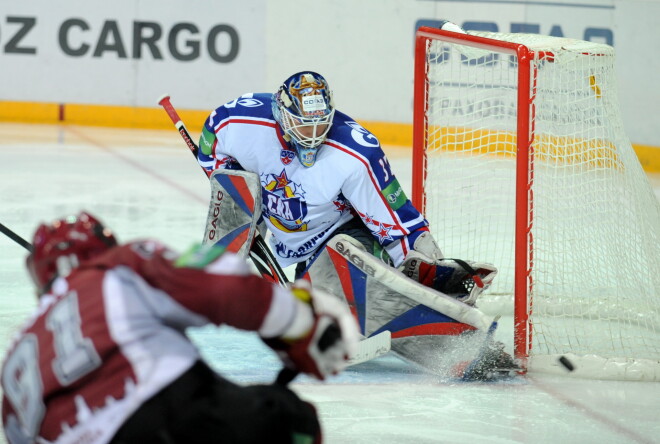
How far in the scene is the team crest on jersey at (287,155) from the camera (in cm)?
342

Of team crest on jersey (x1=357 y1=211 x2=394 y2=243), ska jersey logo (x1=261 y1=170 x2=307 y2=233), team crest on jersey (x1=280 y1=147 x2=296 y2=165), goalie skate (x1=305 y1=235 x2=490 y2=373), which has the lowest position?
goalie skate (x1=305 y1=235 x2=490 y2=373)

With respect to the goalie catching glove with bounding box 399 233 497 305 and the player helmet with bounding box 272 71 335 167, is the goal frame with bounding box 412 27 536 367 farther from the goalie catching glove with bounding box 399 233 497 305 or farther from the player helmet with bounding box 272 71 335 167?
the player helmet with bounding box 272 71 335 167

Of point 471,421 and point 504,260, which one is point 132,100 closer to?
A: point 504,260

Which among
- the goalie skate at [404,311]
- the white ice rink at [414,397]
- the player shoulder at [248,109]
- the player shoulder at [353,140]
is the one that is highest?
Answer: the player shoulder at [248,109]

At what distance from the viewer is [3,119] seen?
342 inches

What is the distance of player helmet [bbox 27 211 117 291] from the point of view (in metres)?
1.73

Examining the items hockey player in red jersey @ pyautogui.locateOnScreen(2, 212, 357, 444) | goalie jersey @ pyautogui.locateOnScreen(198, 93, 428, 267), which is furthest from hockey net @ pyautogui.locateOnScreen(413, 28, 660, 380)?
hockey player in red jersey @ pyautogui.locateOnScreen(2, 212, 357, 444)

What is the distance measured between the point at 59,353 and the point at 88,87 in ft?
23.6

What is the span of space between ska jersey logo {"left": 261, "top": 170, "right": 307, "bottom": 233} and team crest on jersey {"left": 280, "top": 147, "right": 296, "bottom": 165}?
35 mm

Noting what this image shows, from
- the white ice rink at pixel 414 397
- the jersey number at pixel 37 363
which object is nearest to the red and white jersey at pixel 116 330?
the jersey number at pixel 37 363

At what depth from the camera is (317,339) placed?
68.9 inches

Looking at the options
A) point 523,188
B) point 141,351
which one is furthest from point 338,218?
point 141,351

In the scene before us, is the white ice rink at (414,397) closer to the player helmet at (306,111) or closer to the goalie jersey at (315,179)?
the goalie jersey at (315,179)

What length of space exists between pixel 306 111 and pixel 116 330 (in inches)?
67.4
